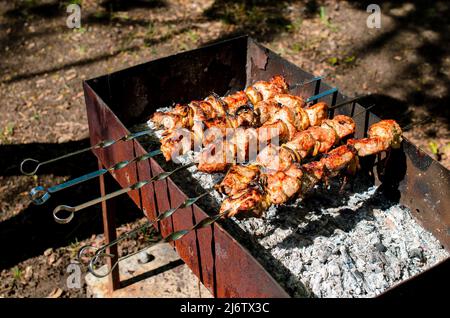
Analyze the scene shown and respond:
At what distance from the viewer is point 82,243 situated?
4824 millimetres

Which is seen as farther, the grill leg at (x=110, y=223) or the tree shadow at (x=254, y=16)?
the tree shadow at (x=254, y=16)

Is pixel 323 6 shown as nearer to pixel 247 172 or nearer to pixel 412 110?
pixel 412 110

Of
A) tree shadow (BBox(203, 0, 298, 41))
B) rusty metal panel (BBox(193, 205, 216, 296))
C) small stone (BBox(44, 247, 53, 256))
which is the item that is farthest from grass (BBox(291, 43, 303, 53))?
rusty metal panel (BBox(193, 205, 216, 296))

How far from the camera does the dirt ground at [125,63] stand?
16.2ft

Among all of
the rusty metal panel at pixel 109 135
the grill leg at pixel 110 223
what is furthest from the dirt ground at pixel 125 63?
the rusty metal panel at pixel 109 135

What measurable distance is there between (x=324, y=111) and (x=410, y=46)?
15.2 ft

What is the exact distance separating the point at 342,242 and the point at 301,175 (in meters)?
0.55

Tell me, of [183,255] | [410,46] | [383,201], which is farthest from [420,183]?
[410,46]

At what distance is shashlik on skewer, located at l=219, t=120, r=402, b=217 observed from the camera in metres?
2.79

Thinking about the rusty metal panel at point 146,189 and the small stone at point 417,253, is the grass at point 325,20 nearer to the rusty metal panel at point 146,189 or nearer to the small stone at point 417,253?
the small stone at point 417,253

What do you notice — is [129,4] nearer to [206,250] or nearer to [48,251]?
[48,251]

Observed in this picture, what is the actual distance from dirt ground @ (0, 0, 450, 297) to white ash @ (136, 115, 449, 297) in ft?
6.88

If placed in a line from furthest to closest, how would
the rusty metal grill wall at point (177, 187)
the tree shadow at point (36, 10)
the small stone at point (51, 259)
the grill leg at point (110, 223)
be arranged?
the tree shadow at point (36, 10), the small stone at point (51, 259), the grill leg at point (110, 223), the rusty metal grill wall at point (177, 187)

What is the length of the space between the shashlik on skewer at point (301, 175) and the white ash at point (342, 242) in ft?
1.09
